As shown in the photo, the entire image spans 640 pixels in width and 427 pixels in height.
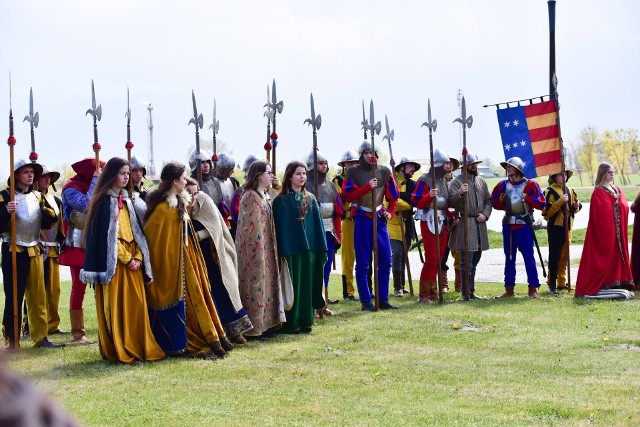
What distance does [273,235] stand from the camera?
9203 mm

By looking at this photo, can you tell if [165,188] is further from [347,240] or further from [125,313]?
[347,240]

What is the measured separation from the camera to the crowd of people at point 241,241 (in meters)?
7.67

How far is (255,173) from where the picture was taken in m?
8.99

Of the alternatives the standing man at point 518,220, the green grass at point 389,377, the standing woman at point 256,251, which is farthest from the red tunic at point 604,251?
the standing woman at point 256,251

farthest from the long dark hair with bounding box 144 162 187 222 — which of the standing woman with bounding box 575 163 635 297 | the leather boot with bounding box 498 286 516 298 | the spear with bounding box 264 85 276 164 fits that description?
the standing woman with bounding box 575 163 635 297

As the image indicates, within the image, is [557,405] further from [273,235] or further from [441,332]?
[273,235]

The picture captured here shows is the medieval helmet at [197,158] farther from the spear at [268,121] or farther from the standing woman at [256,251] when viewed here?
the standing woman at [256,251]

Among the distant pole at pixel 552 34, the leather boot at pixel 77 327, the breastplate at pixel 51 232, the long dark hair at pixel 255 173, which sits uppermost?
the distant pole at pixel 552 34

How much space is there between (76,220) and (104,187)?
4.11 feet

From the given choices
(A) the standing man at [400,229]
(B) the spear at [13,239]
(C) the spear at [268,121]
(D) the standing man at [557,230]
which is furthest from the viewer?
(A) the standing man at [400,229]

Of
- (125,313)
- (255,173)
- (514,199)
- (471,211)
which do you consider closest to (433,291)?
(471,211)

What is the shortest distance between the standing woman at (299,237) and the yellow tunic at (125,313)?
1909 millimetres

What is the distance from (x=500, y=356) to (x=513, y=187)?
4.72 meters

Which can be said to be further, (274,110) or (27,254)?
(274,110)
